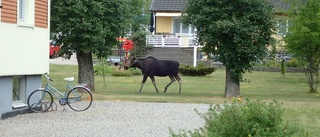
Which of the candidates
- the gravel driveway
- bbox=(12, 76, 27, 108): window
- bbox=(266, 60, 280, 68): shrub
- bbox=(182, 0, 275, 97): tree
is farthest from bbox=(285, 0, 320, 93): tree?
bbox=(266, 60, 280, 68): shrub

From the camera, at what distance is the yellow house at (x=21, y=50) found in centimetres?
1819

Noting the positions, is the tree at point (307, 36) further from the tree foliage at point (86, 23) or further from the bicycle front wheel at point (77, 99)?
the bicycle front wheel at point (77, 99)

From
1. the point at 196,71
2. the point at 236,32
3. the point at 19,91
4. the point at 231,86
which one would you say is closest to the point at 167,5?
the point at 196,71

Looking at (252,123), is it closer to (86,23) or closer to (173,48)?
(86,23)

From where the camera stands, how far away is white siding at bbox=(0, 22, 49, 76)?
1817cm

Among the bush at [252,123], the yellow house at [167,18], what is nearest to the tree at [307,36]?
the bush at [252,123]

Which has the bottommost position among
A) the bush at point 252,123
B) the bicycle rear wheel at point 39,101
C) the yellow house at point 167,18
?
the bicycle rear wheel at point 39,101

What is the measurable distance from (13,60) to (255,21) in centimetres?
1078

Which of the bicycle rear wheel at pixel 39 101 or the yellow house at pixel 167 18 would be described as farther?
the yellow house at pixel 167 18

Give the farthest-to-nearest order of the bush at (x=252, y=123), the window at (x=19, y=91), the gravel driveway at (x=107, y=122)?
1. the window at (x=19, y=91)
2. the gravel driveway at (x=107, y=122)
3. the bush at (x=252, y=123)

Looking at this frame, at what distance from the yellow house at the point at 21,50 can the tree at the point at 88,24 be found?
562 cm

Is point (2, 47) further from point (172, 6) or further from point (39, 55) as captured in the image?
point (172, 6)

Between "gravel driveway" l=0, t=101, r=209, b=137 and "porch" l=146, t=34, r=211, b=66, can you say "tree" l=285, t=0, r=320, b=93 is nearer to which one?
"gravel driveway" l=0, t=101, r=209, b=137

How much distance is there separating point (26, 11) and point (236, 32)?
29.6 feet
